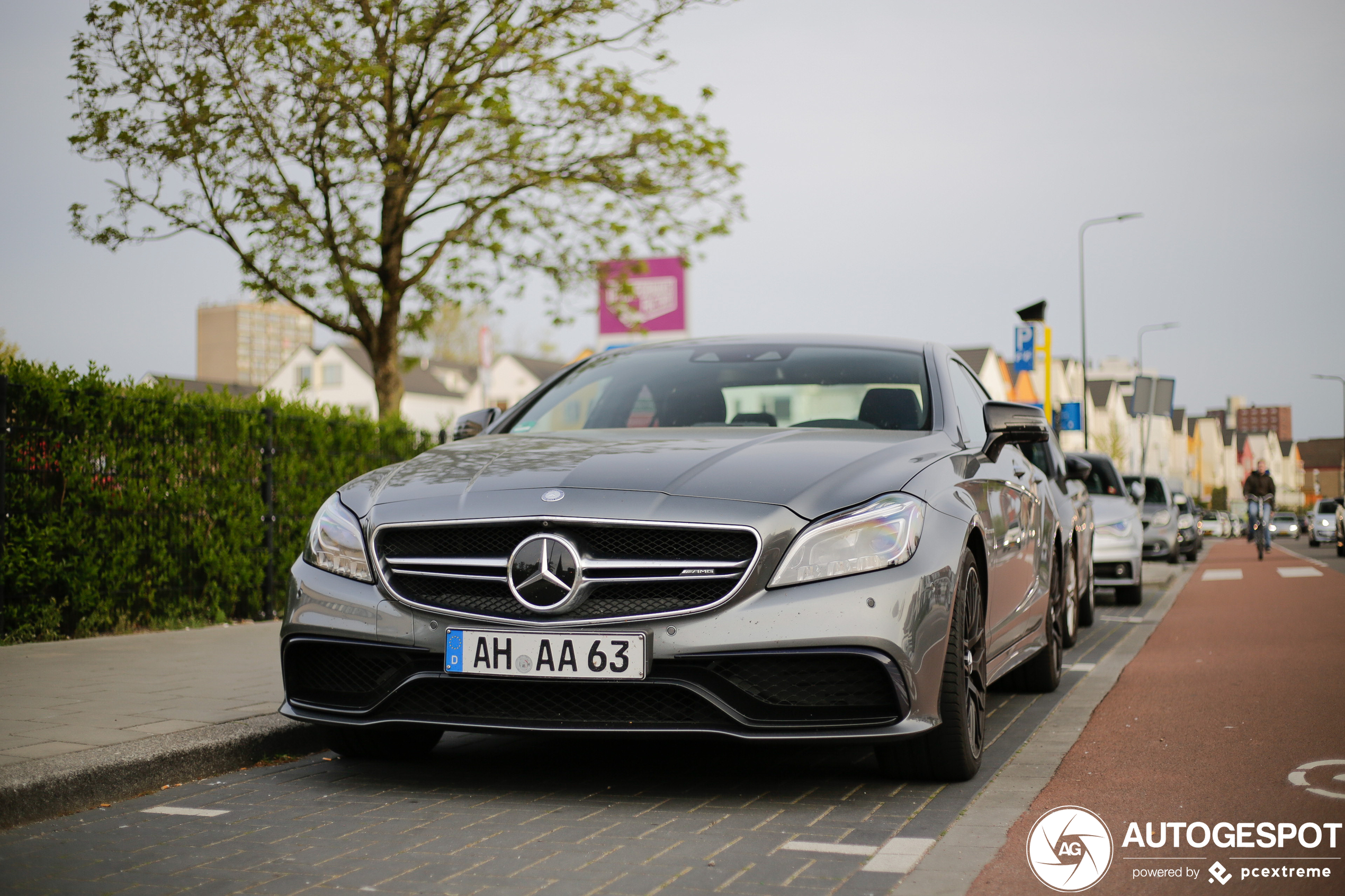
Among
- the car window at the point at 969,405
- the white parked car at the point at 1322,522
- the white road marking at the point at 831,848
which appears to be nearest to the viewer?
the white road marking at the point at 831,848

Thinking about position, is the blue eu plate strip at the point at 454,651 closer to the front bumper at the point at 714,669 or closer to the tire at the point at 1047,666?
the front bumper at the point at 714,669

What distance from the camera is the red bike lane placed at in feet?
11.9

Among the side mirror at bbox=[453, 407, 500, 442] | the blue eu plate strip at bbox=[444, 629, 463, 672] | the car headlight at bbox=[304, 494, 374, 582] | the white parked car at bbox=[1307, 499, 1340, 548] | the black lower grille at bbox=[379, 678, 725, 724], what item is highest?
the side mirror at bbox=[453, 407, 500, 442]

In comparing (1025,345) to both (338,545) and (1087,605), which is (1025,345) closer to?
(1087,605)

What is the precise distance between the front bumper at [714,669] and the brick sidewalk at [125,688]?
134cm

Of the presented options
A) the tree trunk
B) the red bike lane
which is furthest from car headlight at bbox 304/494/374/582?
the tree trunk

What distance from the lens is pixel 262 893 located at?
3.43 metres

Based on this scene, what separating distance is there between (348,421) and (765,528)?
842cm

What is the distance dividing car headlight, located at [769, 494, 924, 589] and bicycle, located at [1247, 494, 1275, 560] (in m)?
25.2

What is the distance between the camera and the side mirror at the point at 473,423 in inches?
237

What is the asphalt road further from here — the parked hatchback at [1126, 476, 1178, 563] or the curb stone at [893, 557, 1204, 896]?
the parked hatchback at [1126, 476, 1178, 563]

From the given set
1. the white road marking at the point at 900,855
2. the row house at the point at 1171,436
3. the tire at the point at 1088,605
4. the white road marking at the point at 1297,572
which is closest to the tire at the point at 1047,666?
the white road marking at the point at 900,855

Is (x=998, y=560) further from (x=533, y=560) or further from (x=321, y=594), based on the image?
(x=321, y=594)

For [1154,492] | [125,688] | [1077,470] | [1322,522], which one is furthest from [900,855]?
[1322,522]
